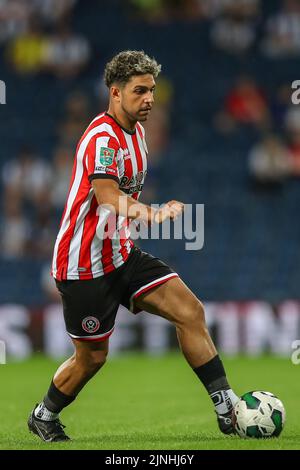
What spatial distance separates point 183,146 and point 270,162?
4.58 feet

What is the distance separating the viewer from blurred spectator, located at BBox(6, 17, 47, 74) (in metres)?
16.8

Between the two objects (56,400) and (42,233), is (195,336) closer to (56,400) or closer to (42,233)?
(56,400)

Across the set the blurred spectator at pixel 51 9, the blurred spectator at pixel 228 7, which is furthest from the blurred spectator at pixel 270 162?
the blurred spectator at pixel 51 9

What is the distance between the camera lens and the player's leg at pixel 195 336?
6508 millimetres

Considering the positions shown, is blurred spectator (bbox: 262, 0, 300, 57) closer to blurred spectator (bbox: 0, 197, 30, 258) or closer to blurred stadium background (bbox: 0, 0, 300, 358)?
blurred stadium background (bbox: 0, 0, 300, 358)

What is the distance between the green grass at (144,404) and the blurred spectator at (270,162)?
3.41 meters

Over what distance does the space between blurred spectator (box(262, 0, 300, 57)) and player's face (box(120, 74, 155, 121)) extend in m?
10.9

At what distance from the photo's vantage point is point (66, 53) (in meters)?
17.0

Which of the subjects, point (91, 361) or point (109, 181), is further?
point (91, 361)

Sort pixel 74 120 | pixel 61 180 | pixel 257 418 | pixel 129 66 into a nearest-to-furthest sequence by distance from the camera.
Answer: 1. pixel 257 418
2. pixel 129 66
3. pixel 61 180
4. pixel 74 120

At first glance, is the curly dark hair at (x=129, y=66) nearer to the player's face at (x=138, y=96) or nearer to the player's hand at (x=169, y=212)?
the player's face at (x=138, y=96)

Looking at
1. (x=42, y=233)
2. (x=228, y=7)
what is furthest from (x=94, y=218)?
(x=228, y=7)

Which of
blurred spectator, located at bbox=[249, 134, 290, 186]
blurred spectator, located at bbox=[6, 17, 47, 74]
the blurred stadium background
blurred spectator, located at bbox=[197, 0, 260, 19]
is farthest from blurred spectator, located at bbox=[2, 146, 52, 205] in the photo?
blurred spectator, located at bbox=[197, 0, 260, 19]

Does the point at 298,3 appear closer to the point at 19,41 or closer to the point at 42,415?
the point at 19,41
